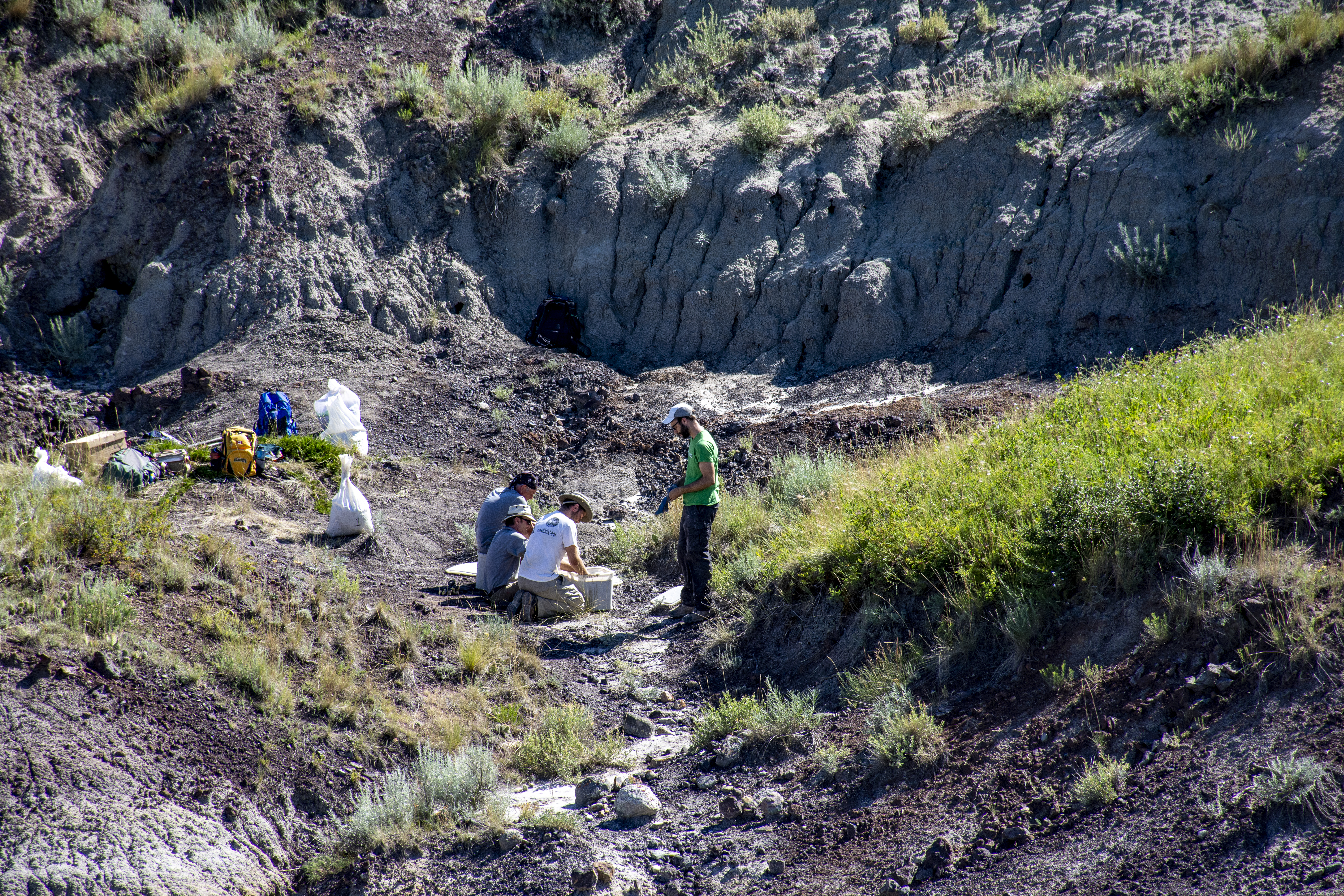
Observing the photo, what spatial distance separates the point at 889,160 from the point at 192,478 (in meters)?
11.7

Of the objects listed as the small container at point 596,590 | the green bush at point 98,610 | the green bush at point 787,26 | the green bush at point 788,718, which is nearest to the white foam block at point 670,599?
the small container at point 596,590

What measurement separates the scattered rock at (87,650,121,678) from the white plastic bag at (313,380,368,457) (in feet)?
23.7

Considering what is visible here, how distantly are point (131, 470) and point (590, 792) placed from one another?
7.00 meters

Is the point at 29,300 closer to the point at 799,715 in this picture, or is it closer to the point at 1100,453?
the point at 799,715

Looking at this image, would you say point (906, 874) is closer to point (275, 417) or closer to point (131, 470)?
point (131, 470)

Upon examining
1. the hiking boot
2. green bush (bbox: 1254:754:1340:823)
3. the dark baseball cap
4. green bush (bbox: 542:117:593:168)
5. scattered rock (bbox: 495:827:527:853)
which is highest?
green bush (bbox: 542:117:593:168)

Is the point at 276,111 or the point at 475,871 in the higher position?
the point at 276,111

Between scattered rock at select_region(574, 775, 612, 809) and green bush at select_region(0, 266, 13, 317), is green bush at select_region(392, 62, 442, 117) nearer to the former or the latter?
green bush at select_region(0, 266, 13, 317)

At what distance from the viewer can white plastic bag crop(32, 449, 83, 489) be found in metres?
8.16

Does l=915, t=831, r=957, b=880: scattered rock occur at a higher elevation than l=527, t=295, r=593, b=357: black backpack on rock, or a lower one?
lower

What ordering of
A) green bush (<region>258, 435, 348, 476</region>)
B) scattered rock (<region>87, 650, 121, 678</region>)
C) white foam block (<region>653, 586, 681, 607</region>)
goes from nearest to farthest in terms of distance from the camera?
scattered rock (<region>87, 650, 121, 678</region>)
white foam block (<region>653, 586, 681, 607</region>)
green bush (<region>258, 435, 348, 476</region>)

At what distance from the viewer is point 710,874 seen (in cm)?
466

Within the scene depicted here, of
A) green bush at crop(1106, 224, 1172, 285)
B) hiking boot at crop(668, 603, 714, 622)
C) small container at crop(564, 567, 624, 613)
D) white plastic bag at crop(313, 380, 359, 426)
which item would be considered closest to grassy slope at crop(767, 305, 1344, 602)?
hiking boot at crop(668, 603, 714, 622)

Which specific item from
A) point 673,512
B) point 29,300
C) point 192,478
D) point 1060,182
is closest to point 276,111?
point 29,300
